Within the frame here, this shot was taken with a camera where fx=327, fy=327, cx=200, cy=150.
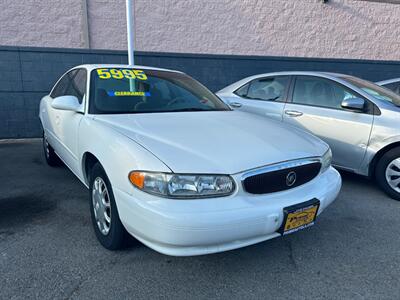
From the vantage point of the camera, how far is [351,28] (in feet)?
31.3

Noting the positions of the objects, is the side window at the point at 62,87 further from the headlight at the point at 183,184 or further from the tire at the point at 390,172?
the tire at the point at 390,172

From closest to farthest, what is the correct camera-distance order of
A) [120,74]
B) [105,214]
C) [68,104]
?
[105,214], [68,104], [120,74]

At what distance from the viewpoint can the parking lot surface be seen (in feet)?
7.02

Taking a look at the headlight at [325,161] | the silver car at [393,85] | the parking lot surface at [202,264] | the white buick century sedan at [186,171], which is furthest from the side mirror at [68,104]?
the silver car at [393,85]

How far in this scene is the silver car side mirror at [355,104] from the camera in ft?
12.5

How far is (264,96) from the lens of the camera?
4.88 m

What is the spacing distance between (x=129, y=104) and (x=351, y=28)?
881cm

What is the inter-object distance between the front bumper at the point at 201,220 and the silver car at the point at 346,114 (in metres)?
2.11

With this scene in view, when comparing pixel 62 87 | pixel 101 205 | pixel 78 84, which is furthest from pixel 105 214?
pixel 62 87

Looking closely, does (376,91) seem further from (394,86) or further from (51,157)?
(51,157)

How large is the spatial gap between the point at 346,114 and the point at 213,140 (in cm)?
236

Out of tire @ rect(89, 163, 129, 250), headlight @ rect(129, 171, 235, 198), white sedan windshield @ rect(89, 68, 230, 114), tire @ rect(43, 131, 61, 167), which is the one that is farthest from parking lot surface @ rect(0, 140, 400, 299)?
tire @ rect(43, 131, 61, 167)

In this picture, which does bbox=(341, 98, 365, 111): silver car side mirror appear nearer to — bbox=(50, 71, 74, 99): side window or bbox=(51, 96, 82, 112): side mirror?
bbox=(51, 96, 82, 112): side mirror

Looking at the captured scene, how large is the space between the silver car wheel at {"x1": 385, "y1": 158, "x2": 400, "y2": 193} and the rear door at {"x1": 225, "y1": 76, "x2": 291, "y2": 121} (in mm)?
1490
